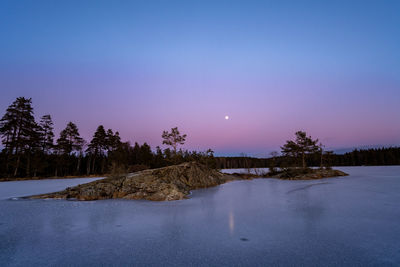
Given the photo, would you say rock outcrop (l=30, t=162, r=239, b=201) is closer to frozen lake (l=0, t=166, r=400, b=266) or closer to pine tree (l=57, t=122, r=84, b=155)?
frozen lake (l=0, t=166, r=400, b=266)

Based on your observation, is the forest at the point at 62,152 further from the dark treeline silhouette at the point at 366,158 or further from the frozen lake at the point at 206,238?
the dark treeline silhouette at the point at 366,158

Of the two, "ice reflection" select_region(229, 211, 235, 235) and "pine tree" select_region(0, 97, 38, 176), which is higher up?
"pine tree" select_region(0, 97, 38, 176)

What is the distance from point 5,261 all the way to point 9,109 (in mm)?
45274

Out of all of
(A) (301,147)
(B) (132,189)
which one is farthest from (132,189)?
(A) (301,147)

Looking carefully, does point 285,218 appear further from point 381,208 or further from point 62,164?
point 62,164

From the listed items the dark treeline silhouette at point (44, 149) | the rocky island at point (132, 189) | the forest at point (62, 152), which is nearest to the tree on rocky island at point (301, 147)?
the forest at point (62, 152)

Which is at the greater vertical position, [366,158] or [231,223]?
[366,158]

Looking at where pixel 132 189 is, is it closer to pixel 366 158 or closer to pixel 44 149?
pixel 44 149

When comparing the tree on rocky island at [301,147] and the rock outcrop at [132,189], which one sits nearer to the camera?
the rock outcrop at [132,189]

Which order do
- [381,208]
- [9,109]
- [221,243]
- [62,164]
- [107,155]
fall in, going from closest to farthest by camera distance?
[221,243], [381,208], [9,109], [62,164], [107,155]

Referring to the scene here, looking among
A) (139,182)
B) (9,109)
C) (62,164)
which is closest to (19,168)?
(62,164)

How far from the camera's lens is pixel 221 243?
13.0 feet

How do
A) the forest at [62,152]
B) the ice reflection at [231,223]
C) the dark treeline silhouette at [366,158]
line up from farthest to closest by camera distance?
1. the dark treeline silhouette at [366,158]
2. the forest at [62,152]
3. the ice reflection at [231,223]

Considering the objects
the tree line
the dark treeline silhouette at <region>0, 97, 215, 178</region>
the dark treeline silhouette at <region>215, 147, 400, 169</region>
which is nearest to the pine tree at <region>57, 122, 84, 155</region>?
the dark treeline silhouette at <region>0, 97, 215, 178</region>
